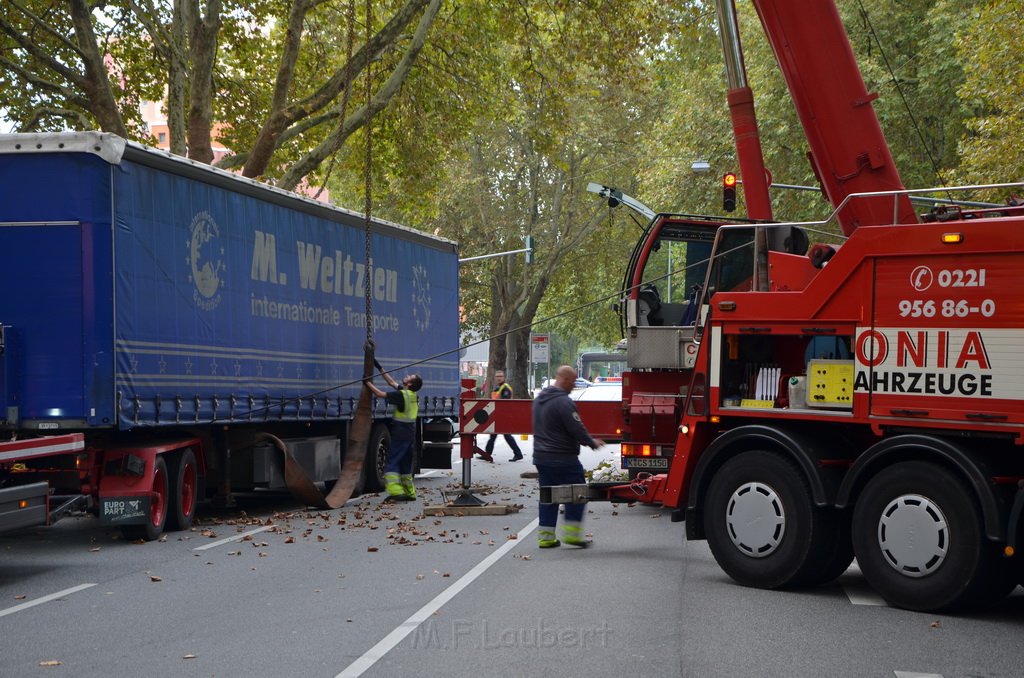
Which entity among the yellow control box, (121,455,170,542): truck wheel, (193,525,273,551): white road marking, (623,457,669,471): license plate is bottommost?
(193,525,273,551): white road marking

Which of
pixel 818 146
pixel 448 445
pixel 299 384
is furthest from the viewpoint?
pixel 448 445

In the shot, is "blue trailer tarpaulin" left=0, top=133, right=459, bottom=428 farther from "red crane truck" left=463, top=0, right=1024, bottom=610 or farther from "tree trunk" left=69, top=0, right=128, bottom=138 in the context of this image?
"tree trunk" left=69, top=0, right=128, bottom=138

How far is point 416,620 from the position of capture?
847 cm

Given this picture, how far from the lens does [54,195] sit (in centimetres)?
1269

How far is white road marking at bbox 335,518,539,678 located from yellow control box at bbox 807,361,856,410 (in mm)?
3014

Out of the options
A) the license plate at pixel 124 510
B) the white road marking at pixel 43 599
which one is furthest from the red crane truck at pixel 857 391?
the license plate at pixel 124 510

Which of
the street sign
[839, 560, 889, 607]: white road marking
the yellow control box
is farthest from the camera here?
the street sign

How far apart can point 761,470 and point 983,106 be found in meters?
18.8

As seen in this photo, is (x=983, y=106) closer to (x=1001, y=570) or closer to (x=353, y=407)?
(x=353, y=407)

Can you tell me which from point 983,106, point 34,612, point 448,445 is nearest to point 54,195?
point 34,612

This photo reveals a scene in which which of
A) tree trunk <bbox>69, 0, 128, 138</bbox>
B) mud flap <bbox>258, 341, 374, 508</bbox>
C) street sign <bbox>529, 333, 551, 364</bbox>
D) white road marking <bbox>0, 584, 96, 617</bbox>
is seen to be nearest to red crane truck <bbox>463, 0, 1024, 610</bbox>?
white road marking <bbox>0, 584, 96, 617</bbox>

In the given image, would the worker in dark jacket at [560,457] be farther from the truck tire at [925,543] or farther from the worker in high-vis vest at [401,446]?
the worker in high-vis vest at [401,446]

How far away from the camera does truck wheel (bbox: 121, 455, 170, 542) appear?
1316cm

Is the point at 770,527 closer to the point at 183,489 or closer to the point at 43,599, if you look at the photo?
the point at 43,599
